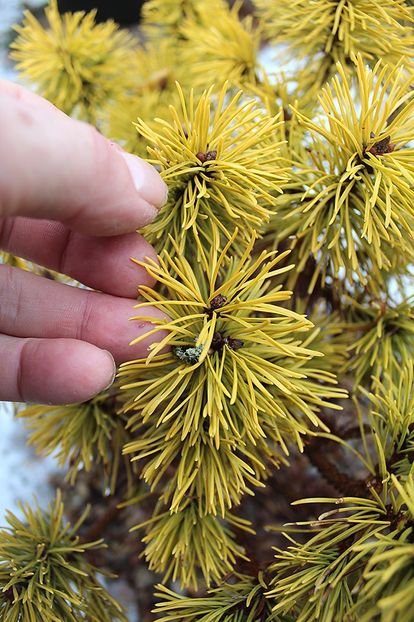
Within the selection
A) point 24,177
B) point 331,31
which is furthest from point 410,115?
point 24,177

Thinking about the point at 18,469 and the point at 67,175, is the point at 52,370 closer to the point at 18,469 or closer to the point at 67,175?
the point at 67,175

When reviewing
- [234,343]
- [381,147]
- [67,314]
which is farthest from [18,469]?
[381,147]

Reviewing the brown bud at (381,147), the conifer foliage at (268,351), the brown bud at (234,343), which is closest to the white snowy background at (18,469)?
the conifer foliage at (268,351)

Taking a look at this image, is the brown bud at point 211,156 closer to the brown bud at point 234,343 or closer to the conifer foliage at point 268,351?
the conifer foliage at point 268,351

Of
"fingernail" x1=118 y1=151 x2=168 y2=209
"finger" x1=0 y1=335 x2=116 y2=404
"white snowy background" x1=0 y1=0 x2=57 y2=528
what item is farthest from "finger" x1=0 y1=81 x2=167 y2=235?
"white snowy background" x1=0 y1=0 x2=57 y2=528

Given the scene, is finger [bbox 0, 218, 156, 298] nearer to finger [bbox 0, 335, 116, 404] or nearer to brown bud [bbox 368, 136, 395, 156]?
finger [bbox 0, 335, 116, 404]
